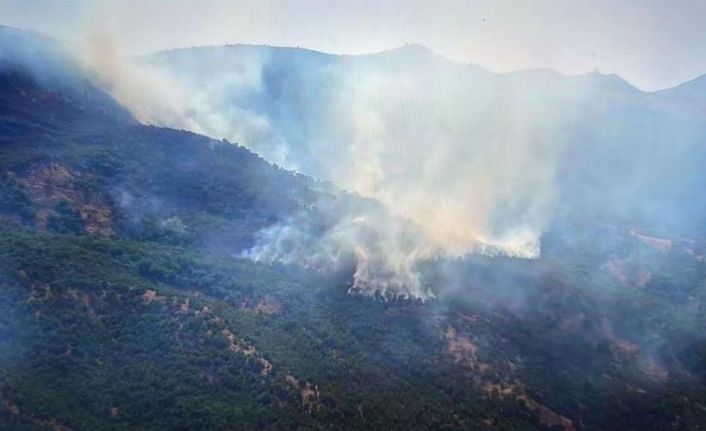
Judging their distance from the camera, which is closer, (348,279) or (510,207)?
(348,279)

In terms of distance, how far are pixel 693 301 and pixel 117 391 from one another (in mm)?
133549

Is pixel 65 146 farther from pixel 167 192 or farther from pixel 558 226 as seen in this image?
pixel 558 226

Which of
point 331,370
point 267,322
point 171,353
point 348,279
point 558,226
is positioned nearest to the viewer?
point 171,353

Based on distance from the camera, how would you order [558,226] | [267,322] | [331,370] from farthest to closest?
[558,226]
[267,322]
[331,370]

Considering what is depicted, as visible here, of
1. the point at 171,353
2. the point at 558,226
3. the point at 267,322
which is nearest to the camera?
the point at 171,353

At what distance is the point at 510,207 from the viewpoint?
184m

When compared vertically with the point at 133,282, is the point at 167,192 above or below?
above

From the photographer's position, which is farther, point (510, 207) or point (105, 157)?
point (510, 207)

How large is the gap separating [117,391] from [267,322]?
95.9ft

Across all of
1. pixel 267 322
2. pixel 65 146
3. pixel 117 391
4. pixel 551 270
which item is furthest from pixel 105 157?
pixel 551 270

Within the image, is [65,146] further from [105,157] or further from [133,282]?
[133,282]

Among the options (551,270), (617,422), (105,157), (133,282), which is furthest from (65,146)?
(617,422)

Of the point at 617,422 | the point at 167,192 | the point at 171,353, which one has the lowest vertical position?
the point at 171,353

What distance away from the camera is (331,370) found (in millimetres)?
88625
